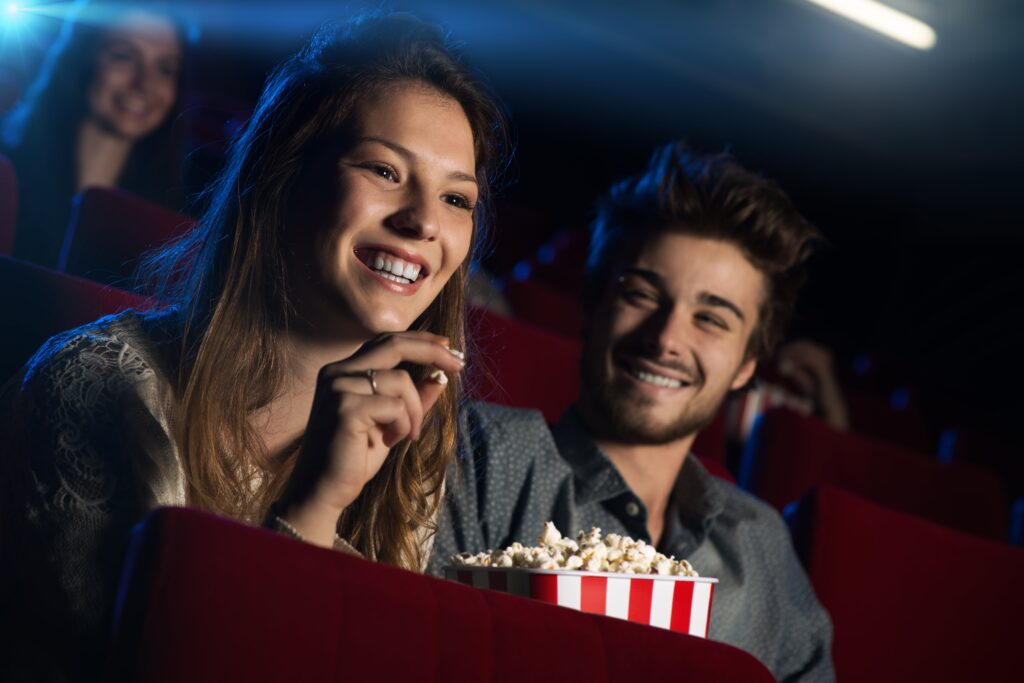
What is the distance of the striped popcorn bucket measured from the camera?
603 millimetres

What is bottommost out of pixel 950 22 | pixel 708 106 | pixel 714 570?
pixel 714 570

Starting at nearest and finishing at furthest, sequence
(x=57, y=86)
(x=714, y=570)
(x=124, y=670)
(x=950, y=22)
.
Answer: (x=124, y=670)
(x=714, y=570)
(x=57, y=86)
(x=950, y=22)

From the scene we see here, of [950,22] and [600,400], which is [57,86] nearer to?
[600,400]

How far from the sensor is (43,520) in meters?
0.61

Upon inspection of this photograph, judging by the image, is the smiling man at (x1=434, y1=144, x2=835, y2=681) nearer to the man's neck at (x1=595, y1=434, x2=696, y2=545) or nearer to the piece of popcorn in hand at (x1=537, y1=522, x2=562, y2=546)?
the man's neck at (x1=595, y1=434, x2=696, y2=545)

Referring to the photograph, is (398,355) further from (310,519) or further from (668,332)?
(668,332)

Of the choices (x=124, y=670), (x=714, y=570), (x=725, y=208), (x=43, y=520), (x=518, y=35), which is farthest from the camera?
(x=518, y=35)

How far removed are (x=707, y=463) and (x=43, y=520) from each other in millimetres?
820

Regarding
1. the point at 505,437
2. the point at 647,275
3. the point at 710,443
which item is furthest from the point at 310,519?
the point at 710,443

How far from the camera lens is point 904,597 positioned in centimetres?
109

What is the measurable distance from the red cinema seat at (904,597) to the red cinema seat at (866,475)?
0.28 metres

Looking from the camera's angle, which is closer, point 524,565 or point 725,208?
point 524,565

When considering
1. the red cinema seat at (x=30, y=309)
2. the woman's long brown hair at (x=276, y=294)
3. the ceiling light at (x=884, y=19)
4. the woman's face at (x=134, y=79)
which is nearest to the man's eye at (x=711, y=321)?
the woman's long brown hair at (x=276, y=294)

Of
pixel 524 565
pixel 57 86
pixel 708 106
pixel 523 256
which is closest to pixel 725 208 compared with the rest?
pixel 524 565
